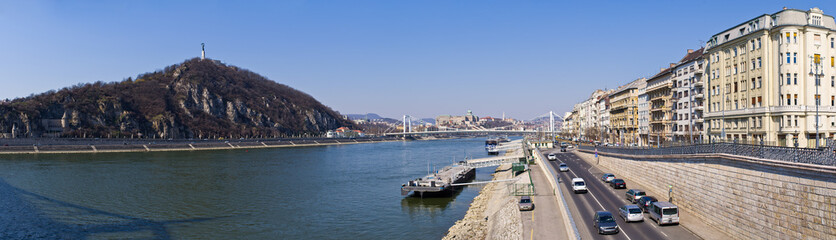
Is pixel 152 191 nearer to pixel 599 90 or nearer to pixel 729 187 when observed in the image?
pixel 729 187

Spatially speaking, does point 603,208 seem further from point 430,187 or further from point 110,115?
point 110,115

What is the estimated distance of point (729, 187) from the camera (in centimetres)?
1928

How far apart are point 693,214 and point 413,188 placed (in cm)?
2415

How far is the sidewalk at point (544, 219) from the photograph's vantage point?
2136cm

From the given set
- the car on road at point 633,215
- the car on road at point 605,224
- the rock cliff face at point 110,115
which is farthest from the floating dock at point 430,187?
the rock cliff face at point 110,115

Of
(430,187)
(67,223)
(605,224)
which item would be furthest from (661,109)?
(67,223)

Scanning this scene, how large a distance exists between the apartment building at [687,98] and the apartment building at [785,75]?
42.9ft

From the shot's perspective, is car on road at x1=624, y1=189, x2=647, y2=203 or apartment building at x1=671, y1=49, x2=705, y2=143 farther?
apartment building at x1=671, y1=49, x2=705, y2=143

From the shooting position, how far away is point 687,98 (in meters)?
51.8

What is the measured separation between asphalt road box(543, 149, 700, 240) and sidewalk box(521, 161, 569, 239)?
0.83 metres

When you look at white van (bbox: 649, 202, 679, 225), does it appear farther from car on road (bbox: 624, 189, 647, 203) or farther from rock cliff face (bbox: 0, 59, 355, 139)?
rock cliff face (bbox: 0, 59, 355, 139)

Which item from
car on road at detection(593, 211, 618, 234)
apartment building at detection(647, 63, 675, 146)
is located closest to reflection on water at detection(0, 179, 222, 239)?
car on road at detection(593, 211, 618, 234)

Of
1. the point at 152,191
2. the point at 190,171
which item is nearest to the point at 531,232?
the point at 152,191

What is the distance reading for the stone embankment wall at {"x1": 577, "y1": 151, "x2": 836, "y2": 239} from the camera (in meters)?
14.2
